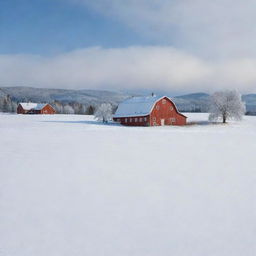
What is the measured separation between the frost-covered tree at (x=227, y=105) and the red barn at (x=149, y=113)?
7.99 metres

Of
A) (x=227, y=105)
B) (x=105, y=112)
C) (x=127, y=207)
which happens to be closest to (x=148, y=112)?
(x=105, y=112)

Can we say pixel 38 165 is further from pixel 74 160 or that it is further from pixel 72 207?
pixel 72 207

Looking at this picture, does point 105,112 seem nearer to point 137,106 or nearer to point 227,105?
point 137,106

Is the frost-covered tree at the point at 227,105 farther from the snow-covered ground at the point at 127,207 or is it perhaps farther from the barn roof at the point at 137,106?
the snow-covered ground at the point at 127,207

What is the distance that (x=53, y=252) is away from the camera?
6688 millimetres

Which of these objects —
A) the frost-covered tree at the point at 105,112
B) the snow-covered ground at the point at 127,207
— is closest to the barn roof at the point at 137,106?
the frost-covered tree at the point at 105,112

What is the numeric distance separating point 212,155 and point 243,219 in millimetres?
9738

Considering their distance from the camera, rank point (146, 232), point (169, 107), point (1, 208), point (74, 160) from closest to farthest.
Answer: point (146, 232)
point (1, 208)
point (74, 160)
point (169, 107)

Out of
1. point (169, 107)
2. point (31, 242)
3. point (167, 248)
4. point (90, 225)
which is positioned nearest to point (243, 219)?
point (167, 248)

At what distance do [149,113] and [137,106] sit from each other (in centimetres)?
456

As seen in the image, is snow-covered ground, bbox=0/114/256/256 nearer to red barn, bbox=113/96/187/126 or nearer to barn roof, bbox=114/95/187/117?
red barn, bbox=113/96/187/126

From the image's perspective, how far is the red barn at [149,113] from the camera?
51.8 m

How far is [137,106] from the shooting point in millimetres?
54812

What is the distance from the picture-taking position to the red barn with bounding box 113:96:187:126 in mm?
51844
